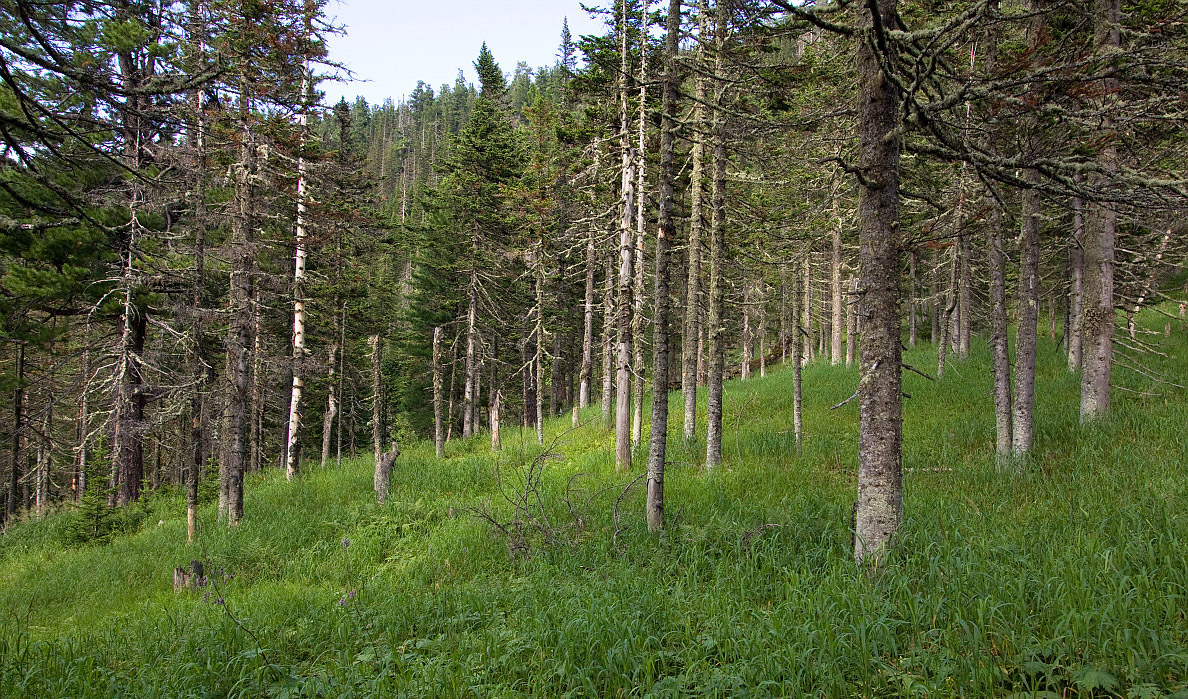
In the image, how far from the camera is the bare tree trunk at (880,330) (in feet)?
14.6

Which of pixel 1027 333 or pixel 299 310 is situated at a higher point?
pixel 299 310

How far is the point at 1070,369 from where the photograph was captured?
14.6 meters

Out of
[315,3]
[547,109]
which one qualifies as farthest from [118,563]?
[547,109]

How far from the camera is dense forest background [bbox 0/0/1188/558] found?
4285mm

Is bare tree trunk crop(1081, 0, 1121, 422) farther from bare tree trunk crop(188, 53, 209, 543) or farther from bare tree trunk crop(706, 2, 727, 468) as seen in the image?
bare tree trunk crop(188, 53, 209, 543)

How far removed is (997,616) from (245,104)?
1640 cm

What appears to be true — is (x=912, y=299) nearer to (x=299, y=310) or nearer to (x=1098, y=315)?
(x=1098, y=315)

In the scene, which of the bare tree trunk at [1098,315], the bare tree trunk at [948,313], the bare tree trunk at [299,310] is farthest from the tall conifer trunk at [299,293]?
the bare tree trunk at [1098,315]

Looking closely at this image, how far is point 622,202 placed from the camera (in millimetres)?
13812

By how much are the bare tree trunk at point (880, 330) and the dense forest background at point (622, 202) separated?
24 mm

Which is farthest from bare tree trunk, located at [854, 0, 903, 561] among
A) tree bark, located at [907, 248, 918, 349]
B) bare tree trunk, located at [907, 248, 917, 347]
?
tree bark, located at [907, 248, 918, 349]

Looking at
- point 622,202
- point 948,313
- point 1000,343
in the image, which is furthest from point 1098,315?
point 622,202

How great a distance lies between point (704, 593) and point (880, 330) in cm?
285

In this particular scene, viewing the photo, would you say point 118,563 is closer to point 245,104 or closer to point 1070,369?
point 245,104
